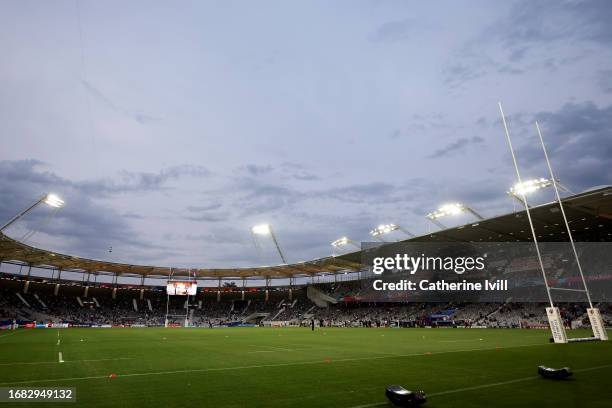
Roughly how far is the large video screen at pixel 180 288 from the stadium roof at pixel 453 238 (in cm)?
602

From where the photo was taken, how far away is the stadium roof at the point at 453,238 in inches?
1443

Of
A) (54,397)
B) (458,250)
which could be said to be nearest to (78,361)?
(54,397)

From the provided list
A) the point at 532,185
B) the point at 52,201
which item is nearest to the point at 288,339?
the point at 532,185

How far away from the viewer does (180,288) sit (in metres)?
75.1

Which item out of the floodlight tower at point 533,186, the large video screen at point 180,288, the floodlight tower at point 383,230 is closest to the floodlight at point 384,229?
the floodlight tower at point 383,230

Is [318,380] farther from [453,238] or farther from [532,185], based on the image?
[453,238]

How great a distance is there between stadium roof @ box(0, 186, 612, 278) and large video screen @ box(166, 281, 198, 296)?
6018 millimetres

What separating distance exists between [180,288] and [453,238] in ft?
170

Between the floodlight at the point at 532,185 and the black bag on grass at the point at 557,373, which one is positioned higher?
the floodlight at the point at 532,185

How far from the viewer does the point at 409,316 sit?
209ft

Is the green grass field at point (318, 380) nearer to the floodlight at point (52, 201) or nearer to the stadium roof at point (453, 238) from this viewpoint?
the stadium roof at point (453, 238)

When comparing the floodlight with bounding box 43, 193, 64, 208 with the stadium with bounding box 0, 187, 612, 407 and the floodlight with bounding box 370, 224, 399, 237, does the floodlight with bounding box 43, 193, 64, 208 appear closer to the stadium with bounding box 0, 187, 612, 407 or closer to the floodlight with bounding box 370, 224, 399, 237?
→ the stadium with bounding box 0, 187, 612, 407

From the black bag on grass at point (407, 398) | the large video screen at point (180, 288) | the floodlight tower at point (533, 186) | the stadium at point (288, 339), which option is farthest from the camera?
the large video screen at point (180, 288)

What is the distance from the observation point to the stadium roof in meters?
36.7
